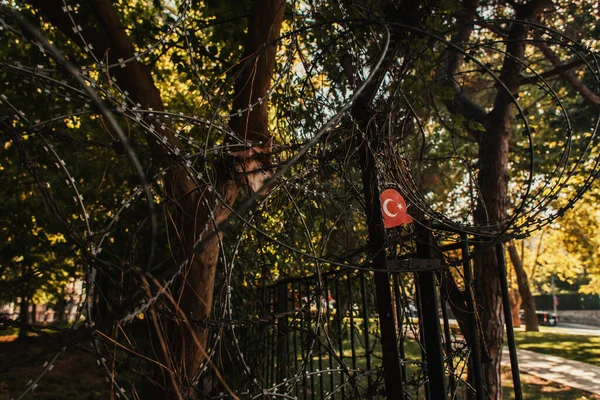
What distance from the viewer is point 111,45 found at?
386cm

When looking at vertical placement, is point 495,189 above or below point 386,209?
above

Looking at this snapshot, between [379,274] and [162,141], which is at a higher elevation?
[162,141]

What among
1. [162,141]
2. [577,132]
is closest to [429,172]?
[577,132]

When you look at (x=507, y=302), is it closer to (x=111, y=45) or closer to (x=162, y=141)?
(x=162, y=141)

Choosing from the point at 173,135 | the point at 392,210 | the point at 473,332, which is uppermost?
the point at 173,135

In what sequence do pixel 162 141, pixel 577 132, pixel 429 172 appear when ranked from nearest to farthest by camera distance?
1. pixel 162 141
2. pixel 577 132
3. pixel 429 172

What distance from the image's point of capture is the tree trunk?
16359mm

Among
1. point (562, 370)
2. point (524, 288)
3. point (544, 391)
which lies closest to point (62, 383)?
point (544, 391)

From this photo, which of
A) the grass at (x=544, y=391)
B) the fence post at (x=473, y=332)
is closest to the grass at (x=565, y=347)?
the grass at (x=544, y=391)

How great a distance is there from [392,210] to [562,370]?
9.28 m

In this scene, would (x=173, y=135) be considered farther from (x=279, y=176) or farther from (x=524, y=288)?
(x=524, y=288)

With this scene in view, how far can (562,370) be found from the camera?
927 centimetres

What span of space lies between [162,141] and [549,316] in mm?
35322

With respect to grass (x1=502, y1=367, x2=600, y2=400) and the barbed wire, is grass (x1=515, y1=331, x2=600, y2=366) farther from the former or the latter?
the barbed wire
